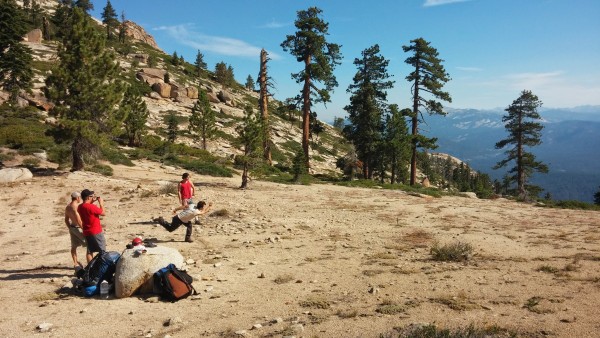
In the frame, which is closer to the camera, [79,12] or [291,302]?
[291,302]

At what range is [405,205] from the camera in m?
20.2

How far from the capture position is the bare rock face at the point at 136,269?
7582mm

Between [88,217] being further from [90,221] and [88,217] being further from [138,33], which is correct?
[138,33]

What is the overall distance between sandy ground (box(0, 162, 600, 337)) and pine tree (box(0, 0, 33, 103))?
29388mm

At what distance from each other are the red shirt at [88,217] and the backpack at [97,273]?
83 centimetres

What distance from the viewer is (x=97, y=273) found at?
7.86 m

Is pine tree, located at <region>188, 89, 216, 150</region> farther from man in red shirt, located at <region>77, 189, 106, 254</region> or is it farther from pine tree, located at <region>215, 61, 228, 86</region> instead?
pine tree, located at <region>215, 61, 228, 86</region>

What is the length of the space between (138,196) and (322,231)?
30.7 ft

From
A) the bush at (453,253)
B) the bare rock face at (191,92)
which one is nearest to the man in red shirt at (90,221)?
the bush at (453,253)

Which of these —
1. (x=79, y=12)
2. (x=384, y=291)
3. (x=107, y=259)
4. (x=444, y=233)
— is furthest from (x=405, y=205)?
(x=79, y=12)

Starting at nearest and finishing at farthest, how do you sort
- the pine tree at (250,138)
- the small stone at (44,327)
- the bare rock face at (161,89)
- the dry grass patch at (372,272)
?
the small stone at (44,327) < the dry grass patch at (372,272) < the pine tree at (250,138) < the bare rock face at (161,89)

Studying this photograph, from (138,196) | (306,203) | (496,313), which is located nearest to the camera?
(496,313)

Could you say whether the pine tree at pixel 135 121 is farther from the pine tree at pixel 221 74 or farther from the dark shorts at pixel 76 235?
the pine tree at pixel 221 74

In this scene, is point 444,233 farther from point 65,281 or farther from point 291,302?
point 65,281
